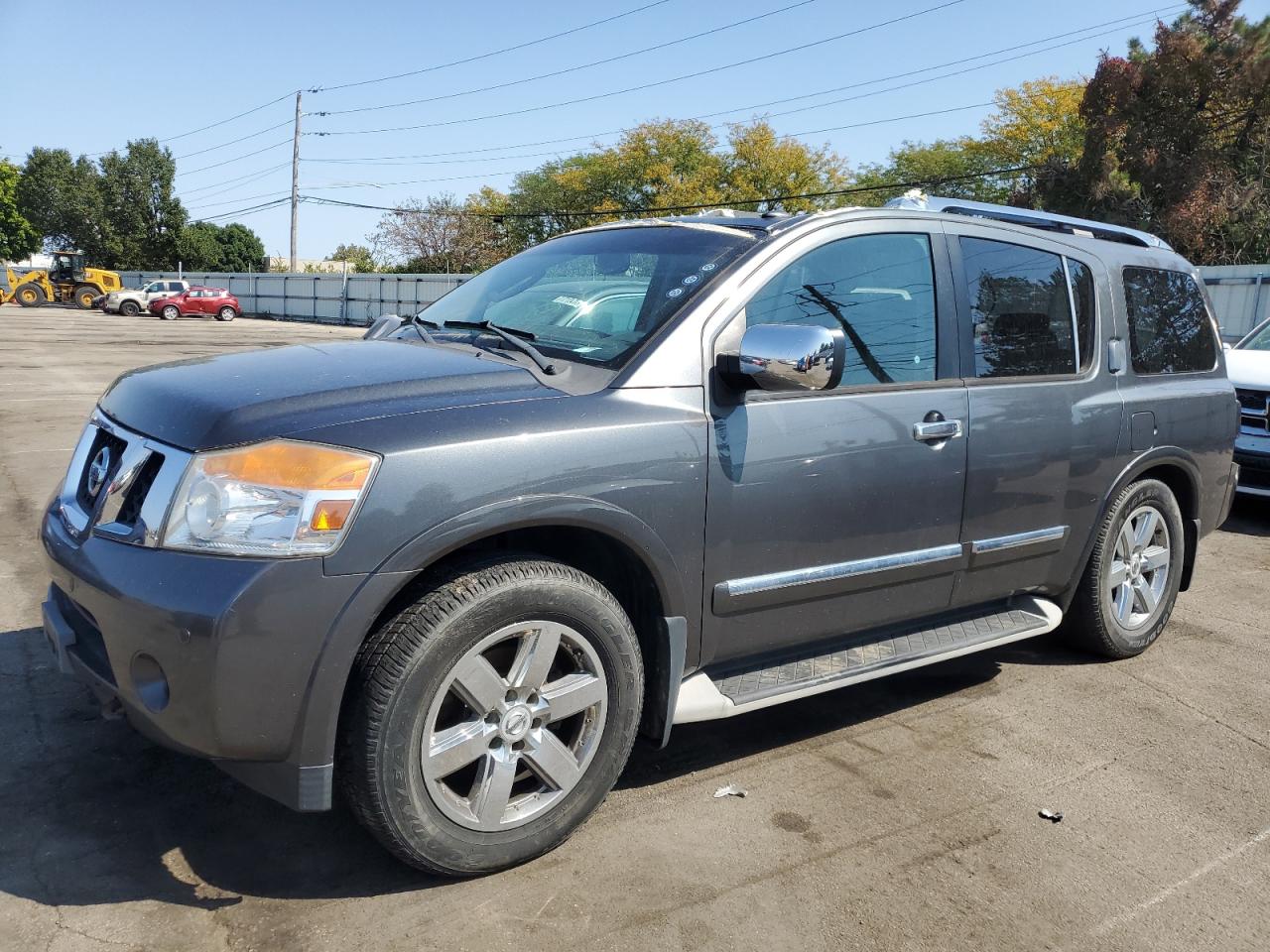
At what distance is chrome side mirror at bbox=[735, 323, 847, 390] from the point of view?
2807 mm

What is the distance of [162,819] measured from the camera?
9.42 feet

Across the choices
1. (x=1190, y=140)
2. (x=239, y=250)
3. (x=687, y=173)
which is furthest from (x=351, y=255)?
(x=1190, y=140)

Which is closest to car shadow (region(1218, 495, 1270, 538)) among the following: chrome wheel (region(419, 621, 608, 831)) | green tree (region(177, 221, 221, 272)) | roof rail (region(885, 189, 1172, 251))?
roof rail (region(885, 189, 1172, 251))

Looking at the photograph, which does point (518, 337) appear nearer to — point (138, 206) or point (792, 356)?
point (792, 356)

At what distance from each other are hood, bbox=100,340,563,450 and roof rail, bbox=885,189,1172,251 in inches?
67.7

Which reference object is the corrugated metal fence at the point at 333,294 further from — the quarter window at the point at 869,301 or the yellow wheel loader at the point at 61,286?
the quarter window at the point at 869,301

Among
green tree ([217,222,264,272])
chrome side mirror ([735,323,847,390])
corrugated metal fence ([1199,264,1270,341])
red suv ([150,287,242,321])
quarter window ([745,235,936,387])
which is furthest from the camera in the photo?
green tree ([217,222,264,272])

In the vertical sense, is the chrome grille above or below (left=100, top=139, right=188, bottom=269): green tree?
below

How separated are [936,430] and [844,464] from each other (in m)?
0.43

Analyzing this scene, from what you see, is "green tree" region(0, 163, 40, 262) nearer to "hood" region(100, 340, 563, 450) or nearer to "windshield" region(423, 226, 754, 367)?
"windshield" region(423, 226, 754, 367)

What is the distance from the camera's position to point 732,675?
125 inches

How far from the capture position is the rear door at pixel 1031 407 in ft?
12.0

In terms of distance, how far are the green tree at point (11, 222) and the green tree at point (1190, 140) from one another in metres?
61.5

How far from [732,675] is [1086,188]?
34.5m
